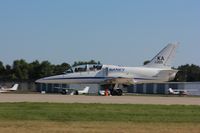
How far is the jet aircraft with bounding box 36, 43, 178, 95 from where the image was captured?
55.3 meters

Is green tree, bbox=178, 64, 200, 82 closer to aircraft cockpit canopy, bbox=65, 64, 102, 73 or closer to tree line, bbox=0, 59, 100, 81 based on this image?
tree line, bbox=0, 59, 100, 81

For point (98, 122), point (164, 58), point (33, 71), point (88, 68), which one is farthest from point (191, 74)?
point (98, 122)

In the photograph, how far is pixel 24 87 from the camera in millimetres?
122438

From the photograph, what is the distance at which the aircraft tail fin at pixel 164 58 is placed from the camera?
57438 mm

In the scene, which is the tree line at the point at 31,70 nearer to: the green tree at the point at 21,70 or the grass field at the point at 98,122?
the green tree at the point at 21,70

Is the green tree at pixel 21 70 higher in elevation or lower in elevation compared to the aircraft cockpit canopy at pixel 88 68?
higher

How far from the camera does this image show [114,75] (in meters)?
55.3

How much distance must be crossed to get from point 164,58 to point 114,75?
635 centimetres

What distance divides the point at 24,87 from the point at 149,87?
1222 inches

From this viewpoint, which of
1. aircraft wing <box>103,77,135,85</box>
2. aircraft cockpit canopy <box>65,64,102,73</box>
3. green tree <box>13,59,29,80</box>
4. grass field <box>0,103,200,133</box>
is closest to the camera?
grass field <box>0,103,200,133</box>

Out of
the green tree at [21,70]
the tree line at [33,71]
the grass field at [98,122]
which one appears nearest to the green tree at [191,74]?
the tree line at [33,71]

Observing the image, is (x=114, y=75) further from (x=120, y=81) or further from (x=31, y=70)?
(x=31, y=70)

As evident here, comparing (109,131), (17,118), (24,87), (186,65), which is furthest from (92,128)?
(186,65)

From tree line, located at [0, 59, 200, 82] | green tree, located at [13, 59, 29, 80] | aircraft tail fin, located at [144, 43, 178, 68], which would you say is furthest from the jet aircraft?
green tree, located at [13, 59, 29, 80]
